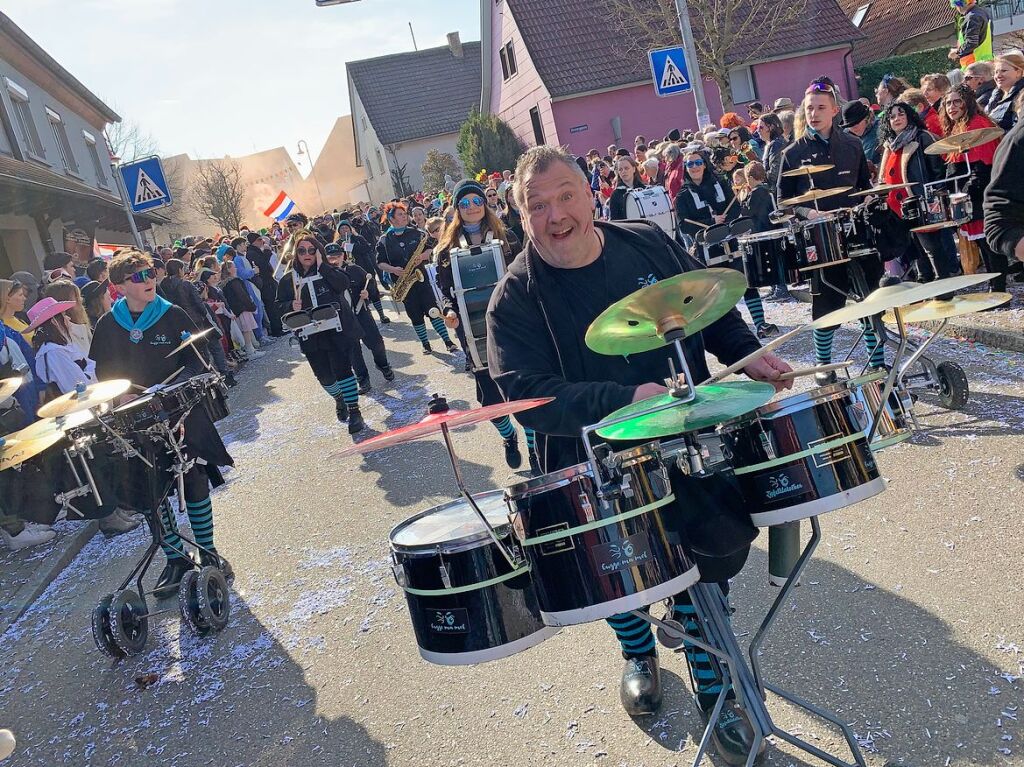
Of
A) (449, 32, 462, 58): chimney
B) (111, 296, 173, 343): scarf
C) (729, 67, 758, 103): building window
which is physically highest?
(449, 32, 462, 58): chimney

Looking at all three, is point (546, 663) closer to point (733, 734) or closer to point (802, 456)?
point (733, 734)

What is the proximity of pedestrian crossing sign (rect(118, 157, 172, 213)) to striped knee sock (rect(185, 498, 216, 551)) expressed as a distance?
422 inches

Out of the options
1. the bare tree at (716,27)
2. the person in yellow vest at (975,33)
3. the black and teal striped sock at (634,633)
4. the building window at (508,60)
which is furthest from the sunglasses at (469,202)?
the building window at (508,60)

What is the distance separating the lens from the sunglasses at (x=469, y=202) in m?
6.88

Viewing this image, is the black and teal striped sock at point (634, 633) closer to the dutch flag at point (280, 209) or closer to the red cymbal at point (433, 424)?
the red cymbal at point (433, 424)

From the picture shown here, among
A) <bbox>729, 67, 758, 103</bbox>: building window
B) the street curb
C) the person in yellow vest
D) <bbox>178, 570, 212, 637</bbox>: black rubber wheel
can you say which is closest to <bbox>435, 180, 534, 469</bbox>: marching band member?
<bbox>178, 570, 212, 637</bbox>: black rubber wheel

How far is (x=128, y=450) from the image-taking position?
14.6ft

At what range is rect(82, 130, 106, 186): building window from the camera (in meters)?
28.0

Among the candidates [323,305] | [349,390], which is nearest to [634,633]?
[349,390]

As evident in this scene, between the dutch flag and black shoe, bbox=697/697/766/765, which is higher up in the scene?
the dutch flag

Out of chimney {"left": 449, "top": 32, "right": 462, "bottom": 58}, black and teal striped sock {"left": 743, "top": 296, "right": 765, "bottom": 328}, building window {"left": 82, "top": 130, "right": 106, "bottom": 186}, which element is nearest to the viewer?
black and teal striped sock {"left": 743, "top": 296, "right": 765, "bottom": 328}

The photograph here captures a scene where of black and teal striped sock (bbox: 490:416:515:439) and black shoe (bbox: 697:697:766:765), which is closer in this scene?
black shoe (bbox: 697:697:766:765)

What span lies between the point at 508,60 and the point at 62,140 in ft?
54.0

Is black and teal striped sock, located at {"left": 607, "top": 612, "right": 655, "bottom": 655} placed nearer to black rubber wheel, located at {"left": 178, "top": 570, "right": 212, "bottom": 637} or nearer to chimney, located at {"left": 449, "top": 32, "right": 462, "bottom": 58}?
black rubber wheel, located at {"left": 178, "top": 570, "right": 212, "bottom": 637}
